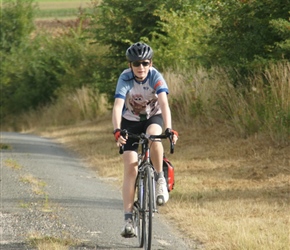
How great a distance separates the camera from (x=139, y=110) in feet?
29.7

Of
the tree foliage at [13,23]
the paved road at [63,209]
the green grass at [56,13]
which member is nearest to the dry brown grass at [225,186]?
the paved road at [63,209]

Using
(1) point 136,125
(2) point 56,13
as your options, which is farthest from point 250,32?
(2) point 56,13

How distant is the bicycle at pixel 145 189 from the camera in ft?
27.9

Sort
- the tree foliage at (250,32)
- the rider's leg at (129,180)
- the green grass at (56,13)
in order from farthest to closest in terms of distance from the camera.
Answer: the green grass at (56,13), the tree foliage at (250,32), the rider's leg at (129,180)

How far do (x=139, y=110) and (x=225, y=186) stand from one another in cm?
494

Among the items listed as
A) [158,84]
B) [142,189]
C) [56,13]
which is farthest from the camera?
[56,13]

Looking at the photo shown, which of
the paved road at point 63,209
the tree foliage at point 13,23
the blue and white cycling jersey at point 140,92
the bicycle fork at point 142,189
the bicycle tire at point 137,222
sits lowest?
the paved road at point 63,209

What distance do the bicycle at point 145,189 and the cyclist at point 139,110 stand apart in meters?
0.10

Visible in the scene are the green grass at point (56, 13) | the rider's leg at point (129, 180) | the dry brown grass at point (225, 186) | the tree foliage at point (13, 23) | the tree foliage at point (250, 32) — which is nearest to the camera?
the rider's leg at point (129, 180)

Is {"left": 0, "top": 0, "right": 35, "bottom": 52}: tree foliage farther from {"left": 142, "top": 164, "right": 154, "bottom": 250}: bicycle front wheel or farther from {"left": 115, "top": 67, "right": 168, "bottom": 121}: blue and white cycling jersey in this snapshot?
{"left": 142, "top": 164, "right": 154, "bottom": 250}: bicycle front wheel

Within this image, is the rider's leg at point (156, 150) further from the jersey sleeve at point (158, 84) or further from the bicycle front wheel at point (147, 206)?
the jersey sleeve at point (158, 84)

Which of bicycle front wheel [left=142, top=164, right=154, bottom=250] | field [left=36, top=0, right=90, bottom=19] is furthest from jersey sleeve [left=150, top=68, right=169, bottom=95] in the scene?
field [left=36, top=0, right=90, bottom=19]

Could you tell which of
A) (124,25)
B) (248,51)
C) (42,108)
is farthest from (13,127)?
(248,51)

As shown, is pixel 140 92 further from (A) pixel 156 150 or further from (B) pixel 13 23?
(B) pixel 13 23
